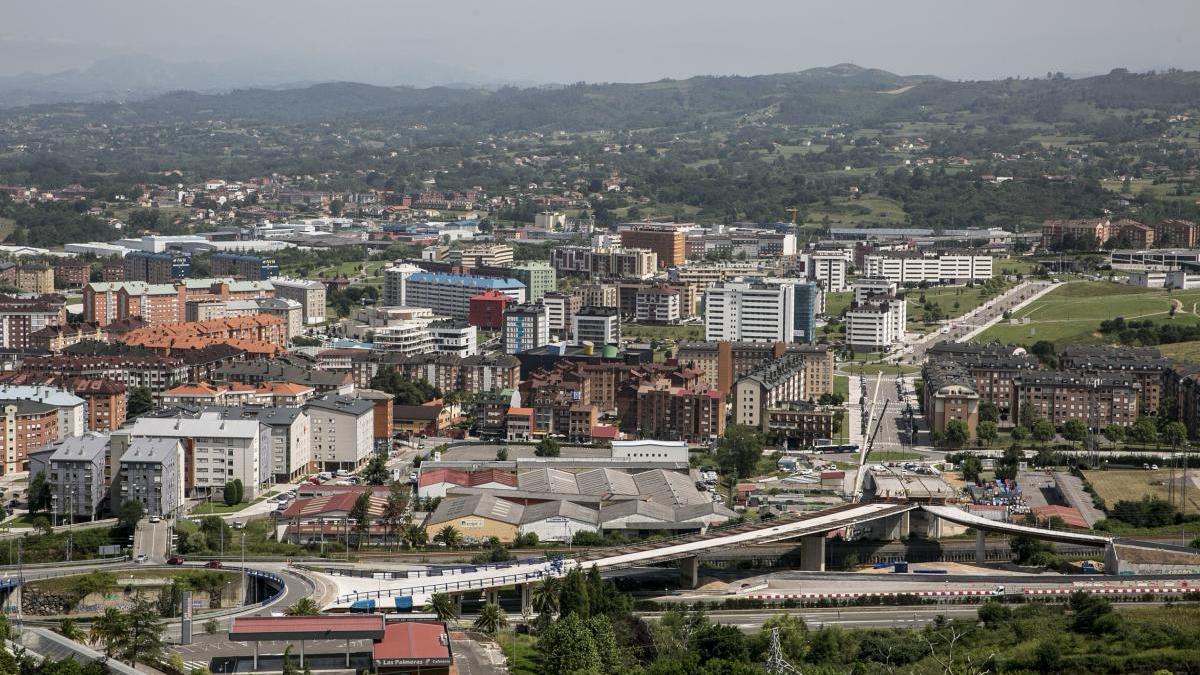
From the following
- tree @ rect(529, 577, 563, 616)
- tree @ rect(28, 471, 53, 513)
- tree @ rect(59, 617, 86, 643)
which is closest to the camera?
tree @ rect(59, 617, 86, 643)

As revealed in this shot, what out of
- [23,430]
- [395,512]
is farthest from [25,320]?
[395,512]

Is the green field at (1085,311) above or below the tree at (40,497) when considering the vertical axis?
above

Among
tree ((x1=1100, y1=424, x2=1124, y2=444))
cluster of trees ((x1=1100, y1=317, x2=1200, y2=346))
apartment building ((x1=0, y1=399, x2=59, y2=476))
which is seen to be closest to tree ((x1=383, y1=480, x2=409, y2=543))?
apartment building ((x1=0, y1=399, x2=59, y2=476))

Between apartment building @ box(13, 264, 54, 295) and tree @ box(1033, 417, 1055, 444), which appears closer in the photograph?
tree @ box(1033, 417, 1055, 444)

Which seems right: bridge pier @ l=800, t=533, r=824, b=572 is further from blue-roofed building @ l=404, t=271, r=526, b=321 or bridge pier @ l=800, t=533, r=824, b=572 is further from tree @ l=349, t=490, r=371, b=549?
blue-roofed building @ l=404, t=271, r=526, b=321

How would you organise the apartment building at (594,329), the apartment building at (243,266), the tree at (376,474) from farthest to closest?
the apartment building at (243,266), the apartment building at (594,329), the tree at (376,474)

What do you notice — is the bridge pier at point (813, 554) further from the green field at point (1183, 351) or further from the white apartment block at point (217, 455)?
the green field at point (1183, 351)

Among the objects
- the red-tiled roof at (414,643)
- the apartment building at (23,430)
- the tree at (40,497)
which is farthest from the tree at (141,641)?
the apartment building at (23,430)
